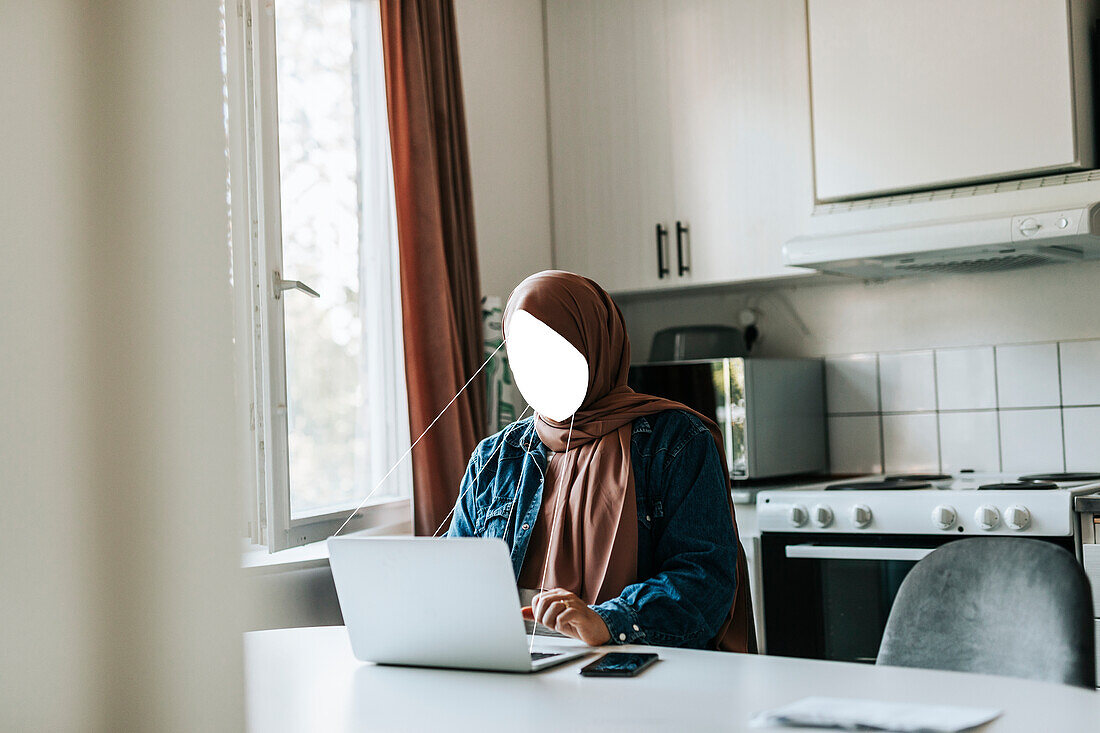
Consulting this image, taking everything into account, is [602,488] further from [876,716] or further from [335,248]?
[335,248]

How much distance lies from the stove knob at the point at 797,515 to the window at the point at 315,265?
3.33 feet

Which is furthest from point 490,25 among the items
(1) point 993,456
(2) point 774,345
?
(1) point 993,456

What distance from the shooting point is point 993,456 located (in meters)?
2.91

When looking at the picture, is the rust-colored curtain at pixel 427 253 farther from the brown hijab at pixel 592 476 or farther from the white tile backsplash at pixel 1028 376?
the white tile backsplash at pixel 1028 376

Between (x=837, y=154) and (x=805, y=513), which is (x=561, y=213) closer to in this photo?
(x=837, y=154)

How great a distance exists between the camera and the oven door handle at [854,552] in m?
2.42

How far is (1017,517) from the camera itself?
2287mm

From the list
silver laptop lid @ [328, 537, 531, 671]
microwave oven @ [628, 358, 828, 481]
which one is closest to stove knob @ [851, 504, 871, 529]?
microwave oven @ [628, 358, 828, 481]

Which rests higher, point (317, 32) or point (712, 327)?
point (317, 32)

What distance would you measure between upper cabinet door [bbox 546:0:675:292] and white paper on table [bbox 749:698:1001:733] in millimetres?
2258

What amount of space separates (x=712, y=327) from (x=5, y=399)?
312cm

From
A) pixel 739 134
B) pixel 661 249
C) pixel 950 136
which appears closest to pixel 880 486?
pixel 950 136

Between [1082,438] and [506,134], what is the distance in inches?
74.5

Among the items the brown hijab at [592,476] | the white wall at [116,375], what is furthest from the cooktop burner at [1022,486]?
the white wall at [116,375]
